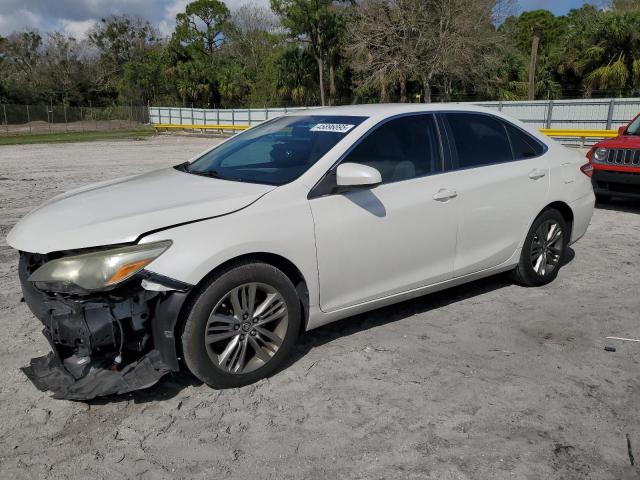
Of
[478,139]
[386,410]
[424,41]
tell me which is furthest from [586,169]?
[424,41]

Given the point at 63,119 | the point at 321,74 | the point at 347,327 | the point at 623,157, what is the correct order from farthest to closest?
the point at 63,119 < the point at 321,74 < the point at 623,157 < the point at 347,327

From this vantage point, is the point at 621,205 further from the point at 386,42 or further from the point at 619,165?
the point at 386,42

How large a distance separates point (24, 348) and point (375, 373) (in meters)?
2.39

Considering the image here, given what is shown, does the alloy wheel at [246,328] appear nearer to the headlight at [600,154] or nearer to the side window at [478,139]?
the side window at [478,139]

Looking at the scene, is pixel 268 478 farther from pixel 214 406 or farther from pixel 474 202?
pixel 474 202

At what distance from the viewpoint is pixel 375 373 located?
3.64 m

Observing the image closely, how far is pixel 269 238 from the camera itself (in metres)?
3.33

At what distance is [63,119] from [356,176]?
48886 millimetres

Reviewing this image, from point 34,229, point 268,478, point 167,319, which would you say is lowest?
point 268,478

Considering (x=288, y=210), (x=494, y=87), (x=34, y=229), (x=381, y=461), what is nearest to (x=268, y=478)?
(x=381, y=461)

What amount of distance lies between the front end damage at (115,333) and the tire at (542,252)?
317 centimetres

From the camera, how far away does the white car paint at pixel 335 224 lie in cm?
314

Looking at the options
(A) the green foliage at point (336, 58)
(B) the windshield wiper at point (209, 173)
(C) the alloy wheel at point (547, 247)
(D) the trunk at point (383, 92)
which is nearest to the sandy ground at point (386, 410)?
(C) the alloy wheel at point (547, 247)

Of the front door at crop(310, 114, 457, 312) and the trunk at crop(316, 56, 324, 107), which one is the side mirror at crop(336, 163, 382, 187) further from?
the trunk at crop(316, 56, 324, 107)
